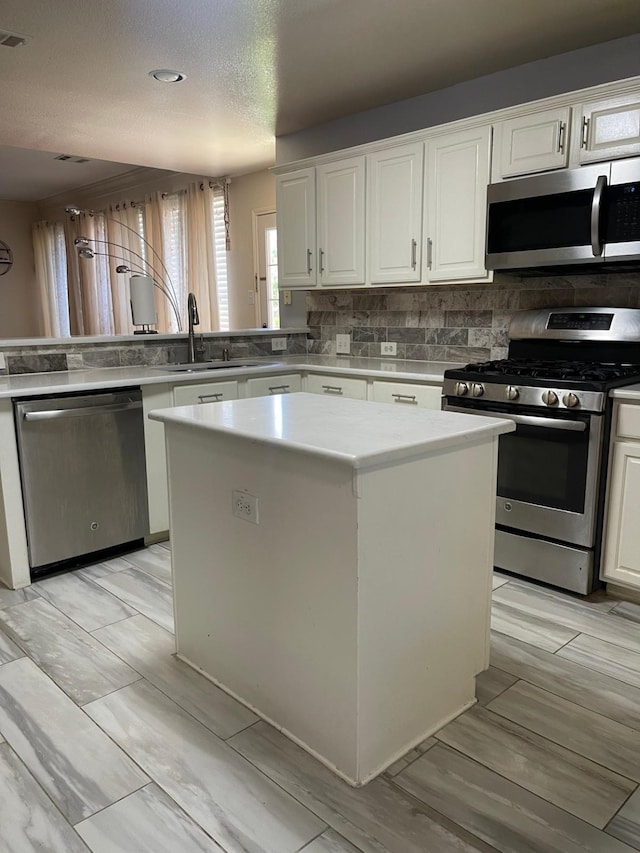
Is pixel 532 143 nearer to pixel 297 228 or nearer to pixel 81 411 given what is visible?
pixel 297 228

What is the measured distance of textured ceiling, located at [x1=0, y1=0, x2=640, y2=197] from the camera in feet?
8.41

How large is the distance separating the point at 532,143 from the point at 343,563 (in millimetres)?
2298

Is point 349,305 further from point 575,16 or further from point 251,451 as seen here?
point 251,451

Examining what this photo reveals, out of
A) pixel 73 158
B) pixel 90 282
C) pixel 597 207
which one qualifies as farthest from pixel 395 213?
pixel 90 282

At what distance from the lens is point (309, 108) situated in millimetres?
3828

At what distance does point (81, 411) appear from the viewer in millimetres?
2830

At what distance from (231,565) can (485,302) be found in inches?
90.1

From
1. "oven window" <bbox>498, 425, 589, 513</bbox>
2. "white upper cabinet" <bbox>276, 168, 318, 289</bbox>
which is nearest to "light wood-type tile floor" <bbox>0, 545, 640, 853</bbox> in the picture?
"oven window" <bbox>498, 425, 589, 513</bbox>

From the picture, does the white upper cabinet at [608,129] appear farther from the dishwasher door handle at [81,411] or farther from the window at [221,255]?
the window at [221,255]

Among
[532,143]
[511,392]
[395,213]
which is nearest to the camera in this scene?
[511,392]

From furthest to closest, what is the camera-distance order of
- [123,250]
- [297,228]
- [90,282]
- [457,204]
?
[90,282], [123,250], [297,228], [457,204]

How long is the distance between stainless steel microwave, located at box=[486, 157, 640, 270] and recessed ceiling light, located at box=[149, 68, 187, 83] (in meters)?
1.73

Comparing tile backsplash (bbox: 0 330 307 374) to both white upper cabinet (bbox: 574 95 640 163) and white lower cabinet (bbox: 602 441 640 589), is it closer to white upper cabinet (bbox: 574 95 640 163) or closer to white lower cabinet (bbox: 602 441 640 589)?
white upper cabinet (bbox: 574 95 640 163)

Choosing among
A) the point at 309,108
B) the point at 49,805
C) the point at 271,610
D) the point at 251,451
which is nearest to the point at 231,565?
the point at 271,610
